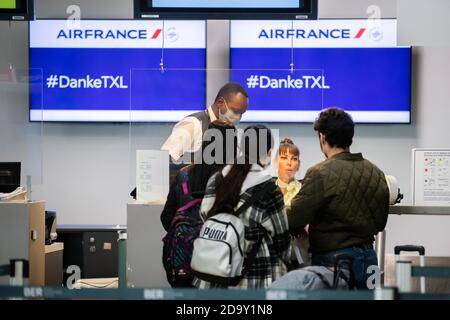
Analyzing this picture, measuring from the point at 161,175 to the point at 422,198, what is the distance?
133cm

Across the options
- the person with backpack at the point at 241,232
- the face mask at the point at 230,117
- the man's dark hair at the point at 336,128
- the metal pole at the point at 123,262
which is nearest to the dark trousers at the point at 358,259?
the person with backpack at the point at 241,232

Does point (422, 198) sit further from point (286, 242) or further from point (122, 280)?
point (122, 280)

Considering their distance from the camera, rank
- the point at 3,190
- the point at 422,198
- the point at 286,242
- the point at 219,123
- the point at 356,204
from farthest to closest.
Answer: the point at 3,190, the point at 422,198, the point at 219,123, the point at 356,204, the point at 286,242

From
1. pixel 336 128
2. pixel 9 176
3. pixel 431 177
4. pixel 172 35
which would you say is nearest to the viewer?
pixel 336 128

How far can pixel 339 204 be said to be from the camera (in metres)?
3.06

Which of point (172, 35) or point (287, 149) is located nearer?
point (287, 149)

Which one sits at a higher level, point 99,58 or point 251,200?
point 99,58

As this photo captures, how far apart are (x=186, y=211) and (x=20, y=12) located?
5.31 ft

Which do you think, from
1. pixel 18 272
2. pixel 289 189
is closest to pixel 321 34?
pixel 289 189

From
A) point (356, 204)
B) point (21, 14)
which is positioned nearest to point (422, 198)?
point (356, 204)

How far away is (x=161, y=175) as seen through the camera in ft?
12.7

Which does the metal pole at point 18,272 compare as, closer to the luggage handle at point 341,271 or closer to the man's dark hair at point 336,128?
the luggage handle at point 341,271

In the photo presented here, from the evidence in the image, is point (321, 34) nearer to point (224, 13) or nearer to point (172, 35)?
point (172, 35)

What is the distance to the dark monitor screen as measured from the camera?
5.13 m
